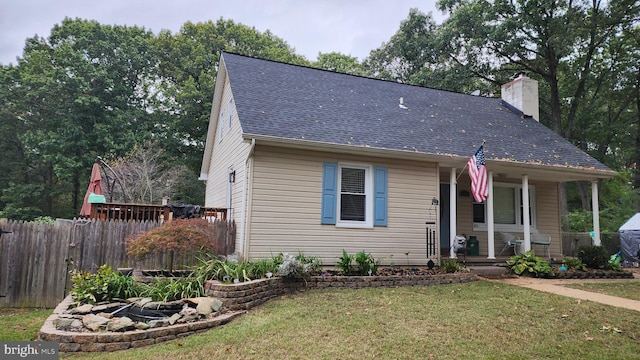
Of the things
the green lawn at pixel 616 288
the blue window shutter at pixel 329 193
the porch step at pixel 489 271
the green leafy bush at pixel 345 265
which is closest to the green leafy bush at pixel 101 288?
the green leafy bush at pixel 345 265

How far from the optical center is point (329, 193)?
338 inches

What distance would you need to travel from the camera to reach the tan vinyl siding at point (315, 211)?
8.10m

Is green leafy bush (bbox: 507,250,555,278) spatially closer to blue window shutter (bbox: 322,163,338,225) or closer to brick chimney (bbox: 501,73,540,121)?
blue window shutter (bbox: 322,163,338,225)

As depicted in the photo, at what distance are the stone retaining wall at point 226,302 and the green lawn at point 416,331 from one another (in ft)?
0.50

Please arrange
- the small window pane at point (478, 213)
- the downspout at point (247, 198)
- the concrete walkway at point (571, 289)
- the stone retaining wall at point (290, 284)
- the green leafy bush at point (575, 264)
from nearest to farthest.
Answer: the stone retaining wall at point (290, 284)
the concrete walkway at point (571, 289)
the downspout at point (247, 198)
the green leafy bush at point (575, 264)
the small window pane at point (478, 213)

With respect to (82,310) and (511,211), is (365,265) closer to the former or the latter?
(82,310)

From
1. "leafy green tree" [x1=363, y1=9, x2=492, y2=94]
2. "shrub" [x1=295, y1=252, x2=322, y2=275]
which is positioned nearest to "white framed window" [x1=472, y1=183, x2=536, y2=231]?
"shrub" [x1=295, y1=252, x2=322, y2=275]

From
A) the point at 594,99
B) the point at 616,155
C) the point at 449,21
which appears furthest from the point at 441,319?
the point at 616,155

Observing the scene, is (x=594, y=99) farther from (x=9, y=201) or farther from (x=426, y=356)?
(x=9, y=201)

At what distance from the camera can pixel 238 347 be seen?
4.20 meters

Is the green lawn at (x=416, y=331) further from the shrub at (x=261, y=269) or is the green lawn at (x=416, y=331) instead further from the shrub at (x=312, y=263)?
the shrub at (x=312, y=263)

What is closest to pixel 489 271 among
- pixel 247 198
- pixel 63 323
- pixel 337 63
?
pixel 247 198

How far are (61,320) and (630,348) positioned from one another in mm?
6613

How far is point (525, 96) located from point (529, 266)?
766 cm
